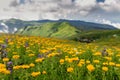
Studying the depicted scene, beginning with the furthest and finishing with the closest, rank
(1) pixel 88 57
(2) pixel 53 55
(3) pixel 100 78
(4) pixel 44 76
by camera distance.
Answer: (1) pixel 88 57, (2) pixel 53 55, (3) pixel 100 78, (4) pixel 44 76

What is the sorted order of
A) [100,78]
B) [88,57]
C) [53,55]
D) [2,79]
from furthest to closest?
[88,57]
[53,55]
[100,78]
[2,79]

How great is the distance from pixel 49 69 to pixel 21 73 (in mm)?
1391

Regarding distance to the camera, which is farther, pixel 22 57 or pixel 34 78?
pixel 22 57

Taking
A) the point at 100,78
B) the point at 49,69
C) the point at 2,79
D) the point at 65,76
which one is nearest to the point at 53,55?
the point at 49,69

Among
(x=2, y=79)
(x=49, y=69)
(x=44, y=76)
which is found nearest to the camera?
(x=2, y=79)

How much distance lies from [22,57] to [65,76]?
402 cm

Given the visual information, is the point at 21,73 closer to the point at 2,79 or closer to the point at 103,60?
the point at 2,79

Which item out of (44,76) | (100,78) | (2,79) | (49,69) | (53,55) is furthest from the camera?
(53,55)

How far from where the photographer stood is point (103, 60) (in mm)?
10719

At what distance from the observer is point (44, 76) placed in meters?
7.76

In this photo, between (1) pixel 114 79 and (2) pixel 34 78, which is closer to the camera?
(2) pixel 34 78

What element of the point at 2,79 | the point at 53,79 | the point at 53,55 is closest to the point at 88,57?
the point at 53,55

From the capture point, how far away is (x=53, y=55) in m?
10.1

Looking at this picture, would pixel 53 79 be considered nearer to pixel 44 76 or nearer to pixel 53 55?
pixel 44 76
